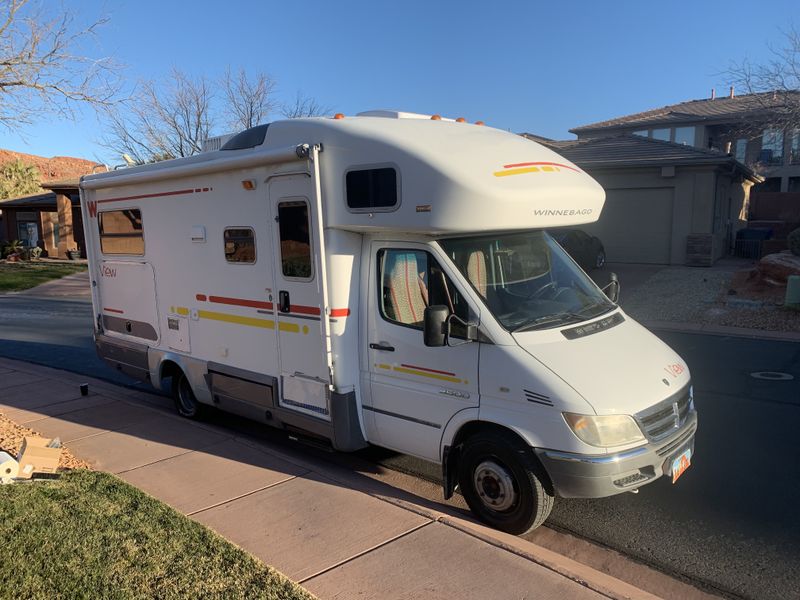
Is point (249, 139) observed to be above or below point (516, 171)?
above

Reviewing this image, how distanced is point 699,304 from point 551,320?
37.3ft

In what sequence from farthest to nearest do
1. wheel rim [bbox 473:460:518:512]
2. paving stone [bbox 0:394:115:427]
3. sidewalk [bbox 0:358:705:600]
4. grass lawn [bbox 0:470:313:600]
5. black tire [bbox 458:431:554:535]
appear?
paving stone [bbox 0:394:115:427], wheel rim [bbox 473:460:518:512], black tire [bbox 458:431:554:535], sidewalk [bbox 0:358:705:600], grass lawn [bbox 0:470:313:600]

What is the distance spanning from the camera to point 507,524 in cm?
437

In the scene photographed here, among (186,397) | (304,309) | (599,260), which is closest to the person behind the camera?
(304,309)

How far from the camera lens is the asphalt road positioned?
404 cm

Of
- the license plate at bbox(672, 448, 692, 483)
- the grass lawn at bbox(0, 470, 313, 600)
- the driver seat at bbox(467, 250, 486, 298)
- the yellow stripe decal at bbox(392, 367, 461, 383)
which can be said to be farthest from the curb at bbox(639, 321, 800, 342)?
the grass lawn at bbox(0, 470, 313, 600)

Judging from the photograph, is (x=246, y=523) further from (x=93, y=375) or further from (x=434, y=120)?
(x=93, y=375)

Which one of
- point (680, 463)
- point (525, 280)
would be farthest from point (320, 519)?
point (680, 463)

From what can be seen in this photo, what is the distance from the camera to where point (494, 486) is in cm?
441

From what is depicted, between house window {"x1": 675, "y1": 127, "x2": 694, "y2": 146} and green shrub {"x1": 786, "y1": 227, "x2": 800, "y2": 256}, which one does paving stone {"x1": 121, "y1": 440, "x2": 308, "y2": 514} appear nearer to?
green shrub {"x1": 786, "y1": 227, "x2": 800, "y2": 256}

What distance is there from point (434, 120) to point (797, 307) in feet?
35.0

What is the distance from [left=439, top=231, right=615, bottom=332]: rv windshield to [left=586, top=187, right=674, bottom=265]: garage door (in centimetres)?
1662

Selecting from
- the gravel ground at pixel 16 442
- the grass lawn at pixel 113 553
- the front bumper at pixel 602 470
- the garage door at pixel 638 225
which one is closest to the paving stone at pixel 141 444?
the gravel ground at pixel 16 442

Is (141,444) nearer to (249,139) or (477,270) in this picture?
(249,139)
